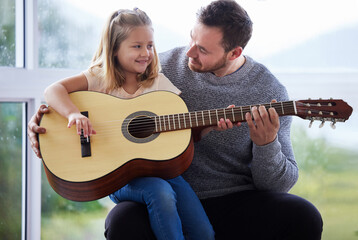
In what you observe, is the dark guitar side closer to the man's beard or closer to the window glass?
the man's beard

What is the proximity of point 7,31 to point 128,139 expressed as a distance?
3.41 feet

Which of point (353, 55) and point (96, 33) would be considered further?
point (353, 55)

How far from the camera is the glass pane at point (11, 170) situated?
2.10 m

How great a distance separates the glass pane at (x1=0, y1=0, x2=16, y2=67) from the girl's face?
73cm

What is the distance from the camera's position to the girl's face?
166cm

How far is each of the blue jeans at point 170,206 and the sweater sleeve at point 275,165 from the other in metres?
0.30

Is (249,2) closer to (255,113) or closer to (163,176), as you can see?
(255,113)

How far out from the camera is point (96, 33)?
7.20 feet

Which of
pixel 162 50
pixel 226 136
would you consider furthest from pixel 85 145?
pixel 162 50

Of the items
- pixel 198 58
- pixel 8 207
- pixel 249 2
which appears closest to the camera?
pixel 198 58

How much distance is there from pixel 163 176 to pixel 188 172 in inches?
11.1

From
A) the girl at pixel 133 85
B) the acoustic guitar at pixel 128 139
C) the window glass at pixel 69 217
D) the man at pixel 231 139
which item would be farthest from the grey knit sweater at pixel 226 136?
the window glass at pixel 69 217

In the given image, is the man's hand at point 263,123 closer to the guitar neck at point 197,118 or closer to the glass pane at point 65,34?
the guitar neck at point 197,118

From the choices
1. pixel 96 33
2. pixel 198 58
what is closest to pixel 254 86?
pixel 198 58
